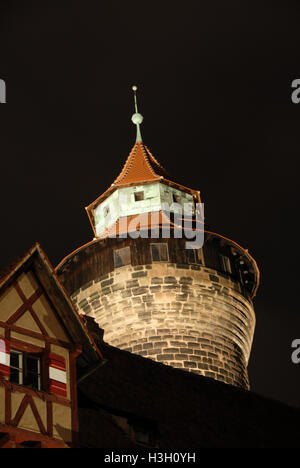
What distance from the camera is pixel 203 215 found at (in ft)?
122

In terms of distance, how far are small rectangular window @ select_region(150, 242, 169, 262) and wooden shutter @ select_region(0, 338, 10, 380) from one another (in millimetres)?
16742

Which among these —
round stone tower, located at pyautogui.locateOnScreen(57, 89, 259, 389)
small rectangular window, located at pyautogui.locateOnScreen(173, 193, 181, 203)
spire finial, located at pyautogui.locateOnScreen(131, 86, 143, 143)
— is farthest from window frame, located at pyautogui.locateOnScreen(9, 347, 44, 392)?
spire finial, located at pyautogui.locateOnScreen(131, 86, 143, 143)

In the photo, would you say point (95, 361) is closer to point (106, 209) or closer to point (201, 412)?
point (201, 412)

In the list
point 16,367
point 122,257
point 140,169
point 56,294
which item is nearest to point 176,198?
point 140,169

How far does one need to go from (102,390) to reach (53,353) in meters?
3.56

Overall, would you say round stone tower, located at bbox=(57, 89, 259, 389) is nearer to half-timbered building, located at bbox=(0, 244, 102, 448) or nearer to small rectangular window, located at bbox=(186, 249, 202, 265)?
small rectangular window, located at bbox=(186, 249, 202, 265)

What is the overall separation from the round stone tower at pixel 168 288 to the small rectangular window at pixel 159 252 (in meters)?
0.03

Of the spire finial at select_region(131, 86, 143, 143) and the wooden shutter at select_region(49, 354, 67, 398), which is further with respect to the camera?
the spire finial at select_region(131, 86, 143, 143)

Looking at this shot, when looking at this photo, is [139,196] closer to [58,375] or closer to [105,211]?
[105,211]

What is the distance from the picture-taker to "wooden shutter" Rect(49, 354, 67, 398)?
53.1 feet

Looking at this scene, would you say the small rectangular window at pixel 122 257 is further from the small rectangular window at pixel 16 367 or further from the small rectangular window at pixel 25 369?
the small rectangular window at pixel 16 367

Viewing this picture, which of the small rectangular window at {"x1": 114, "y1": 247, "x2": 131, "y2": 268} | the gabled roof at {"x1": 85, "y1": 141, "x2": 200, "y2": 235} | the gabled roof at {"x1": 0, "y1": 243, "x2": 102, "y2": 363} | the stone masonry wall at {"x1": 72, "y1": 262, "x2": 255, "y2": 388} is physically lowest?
the gabled roof at {"x1": 0, "y1": 243, "x2": 102, "y2": 363}

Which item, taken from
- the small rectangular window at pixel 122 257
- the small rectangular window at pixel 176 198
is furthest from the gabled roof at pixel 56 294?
the small rectangular window at pixel 176 198

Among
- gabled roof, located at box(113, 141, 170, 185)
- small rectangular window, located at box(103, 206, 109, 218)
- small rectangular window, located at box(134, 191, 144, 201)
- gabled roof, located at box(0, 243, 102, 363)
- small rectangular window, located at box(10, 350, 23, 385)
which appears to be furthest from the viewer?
gabled roof, located at box(113, 141, 170, 185)
